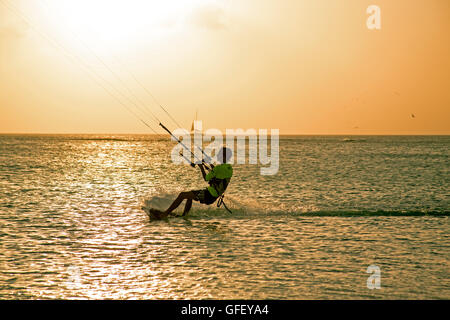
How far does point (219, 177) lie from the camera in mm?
14938

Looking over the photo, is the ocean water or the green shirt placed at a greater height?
the green shirt

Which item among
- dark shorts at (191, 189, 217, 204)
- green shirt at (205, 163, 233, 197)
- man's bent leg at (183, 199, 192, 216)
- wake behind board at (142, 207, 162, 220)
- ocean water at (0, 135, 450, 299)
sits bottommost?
ocean water at (0, 135, 450, 299)

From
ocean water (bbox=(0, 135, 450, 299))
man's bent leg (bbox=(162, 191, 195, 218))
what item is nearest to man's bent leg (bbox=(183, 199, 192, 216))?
man's bent leg (bbox=(162, 191, 195, 218))

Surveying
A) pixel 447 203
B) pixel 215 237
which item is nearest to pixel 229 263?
pixel 215 237

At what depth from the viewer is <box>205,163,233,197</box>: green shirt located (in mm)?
14898

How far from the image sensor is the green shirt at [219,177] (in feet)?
48.9

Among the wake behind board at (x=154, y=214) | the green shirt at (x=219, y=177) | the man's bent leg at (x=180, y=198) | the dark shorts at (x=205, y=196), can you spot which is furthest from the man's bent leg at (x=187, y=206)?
the green shirt at (x=219, y=177)

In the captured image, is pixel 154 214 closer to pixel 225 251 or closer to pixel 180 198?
pixel 180 198

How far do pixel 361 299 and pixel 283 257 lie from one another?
2.79 metres

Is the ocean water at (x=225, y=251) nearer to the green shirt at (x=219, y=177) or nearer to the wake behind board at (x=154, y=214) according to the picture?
the wake behind board at (x=154, y=214)

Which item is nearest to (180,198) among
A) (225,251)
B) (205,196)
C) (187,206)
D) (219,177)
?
(187,206)

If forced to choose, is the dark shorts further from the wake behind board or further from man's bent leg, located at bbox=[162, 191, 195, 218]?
the wake behind board
